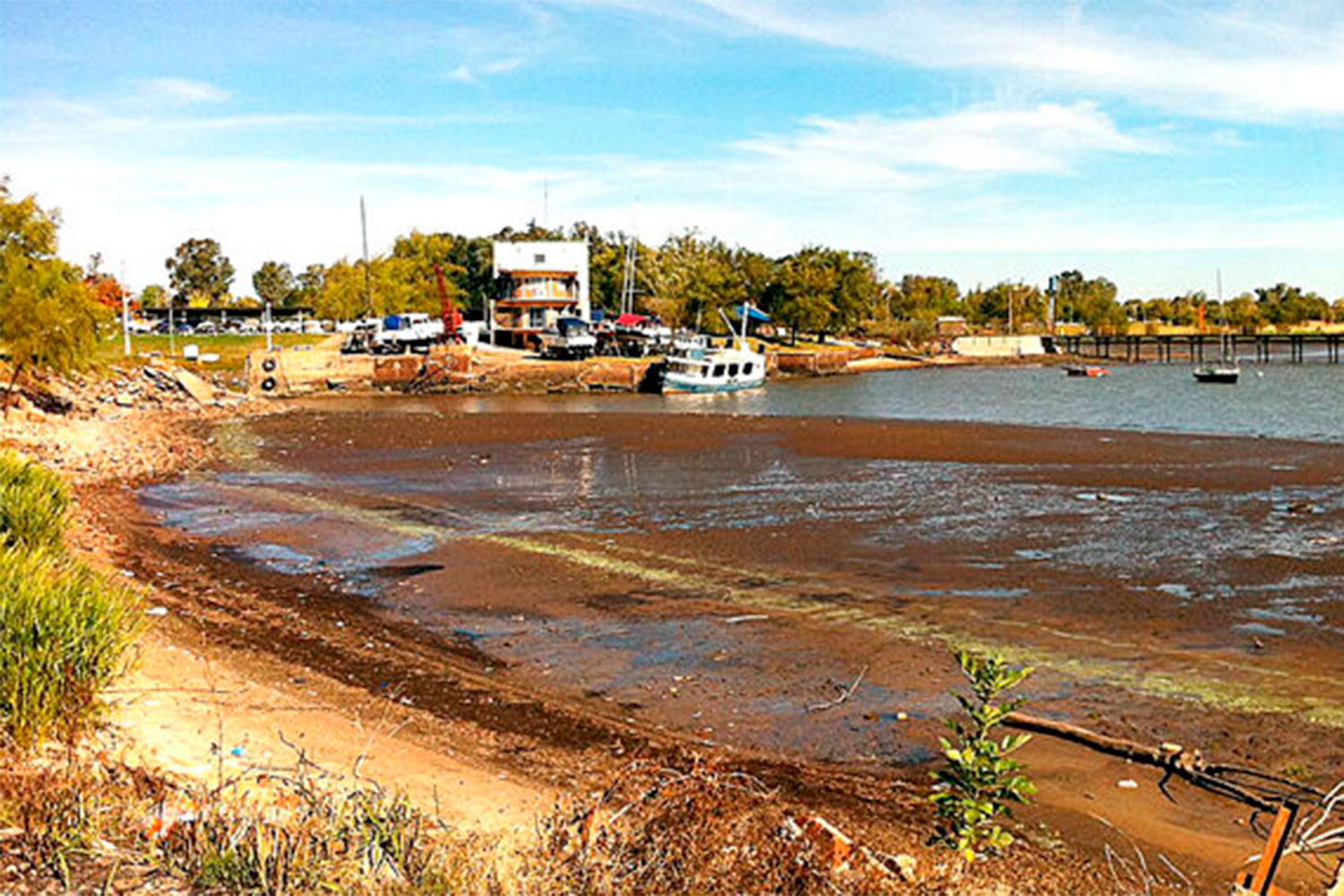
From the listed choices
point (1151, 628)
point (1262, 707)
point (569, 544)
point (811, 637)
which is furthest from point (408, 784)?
point (569, 544)

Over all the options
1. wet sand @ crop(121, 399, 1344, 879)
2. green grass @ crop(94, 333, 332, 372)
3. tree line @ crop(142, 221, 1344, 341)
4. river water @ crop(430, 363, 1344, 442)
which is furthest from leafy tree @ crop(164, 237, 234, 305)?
wet sand @ crop(121, 399, 1344, 879)

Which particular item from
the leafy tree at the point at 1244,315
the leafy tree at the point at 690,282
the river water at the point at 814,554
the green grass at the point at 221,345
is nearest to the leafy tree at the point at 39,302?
the river water at the point at 814,554

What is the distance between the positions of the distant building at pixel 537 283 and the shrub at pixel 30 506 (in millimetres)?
84217

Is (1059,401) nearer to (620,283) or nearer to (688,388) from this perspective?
(688,388)

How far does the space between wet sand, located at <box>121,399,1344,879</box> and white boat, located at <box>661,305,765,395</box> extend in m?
41.8

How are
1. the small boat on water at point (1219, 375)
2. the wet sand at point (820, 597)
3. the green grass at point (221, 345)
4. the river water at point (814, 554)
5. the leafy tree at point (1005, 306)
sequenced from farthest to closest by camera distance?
the leafy tree at point (1005, 306) < the small boat on water at point (1219, 375) < the green grass at point (221, 345) < the river water at point (814, 554) < the wet sand at point (820, 597)

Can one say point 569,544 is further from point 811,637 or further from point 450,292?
point 450,292

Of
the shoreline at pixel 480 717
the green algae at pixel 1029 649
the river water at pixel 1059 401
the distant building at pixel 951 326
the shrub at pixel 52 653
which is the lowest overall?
the green algae at pixel 1029 649

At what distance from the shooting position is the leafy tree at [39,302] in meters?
44.7

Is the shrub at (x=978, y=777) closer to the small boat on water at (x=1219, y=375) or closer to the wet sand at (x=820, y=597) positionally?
the wet sand at (x=820, y=597)

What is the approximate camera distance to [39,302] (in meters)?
45.2

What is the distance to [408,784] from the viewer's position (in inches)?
333

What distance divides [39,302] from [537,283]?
59.2 metres

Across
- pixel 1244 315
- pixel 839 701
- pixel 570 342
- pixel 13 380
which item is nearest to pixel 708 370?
pixel 570 342
